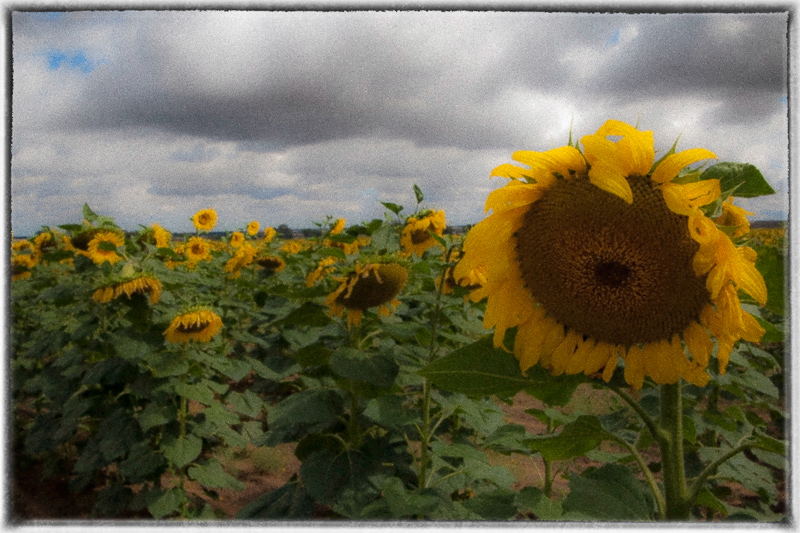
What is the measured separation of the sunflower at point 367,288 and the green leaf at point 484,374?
977 millimetres

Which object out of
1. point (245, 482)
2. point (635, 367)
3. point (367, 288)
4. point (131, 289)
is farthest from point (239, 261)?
point (635, 367)

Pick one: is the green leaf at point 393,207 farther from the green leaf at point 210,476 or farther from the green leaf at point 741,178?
the green leaf at point 210,476

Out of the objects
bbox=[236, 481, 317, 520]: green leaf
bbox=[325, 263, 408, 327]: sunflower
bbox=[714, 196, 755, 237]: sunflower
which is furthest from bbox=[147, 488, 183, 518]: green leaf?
bbox=[714, 196, 755, 237]: sunflower

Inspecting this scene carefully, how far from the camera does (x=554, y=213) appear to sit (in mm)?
869

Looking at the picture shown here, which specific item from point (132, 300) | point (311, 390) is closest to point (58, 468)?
point (132, 300)

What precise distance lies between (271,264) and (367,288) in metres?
3.23

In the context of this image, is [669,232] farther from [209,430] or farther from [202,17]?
[209,430]

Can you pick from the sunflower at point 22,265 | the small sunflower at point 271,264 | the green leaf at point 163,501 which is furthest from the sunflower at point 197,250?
the green leaf at point 163,501

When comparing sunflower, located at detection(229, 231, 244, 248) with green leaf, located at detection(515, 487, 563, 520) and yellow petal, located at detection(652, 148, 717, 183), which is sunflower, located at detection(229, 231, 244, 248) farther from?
yellow petal, located at detection(652, 148, 717, 183)

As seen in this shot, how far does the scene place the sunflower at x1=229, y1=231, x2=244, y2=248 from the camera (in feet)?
17.8

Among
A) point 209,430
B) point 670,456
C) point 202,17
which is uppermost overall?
point 202,17

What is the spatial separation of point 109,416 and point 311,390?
60.5 inches

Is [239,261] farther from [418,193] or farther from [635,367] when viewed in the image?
[635,367]

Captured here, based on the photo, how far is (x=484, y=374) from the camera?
90cm
